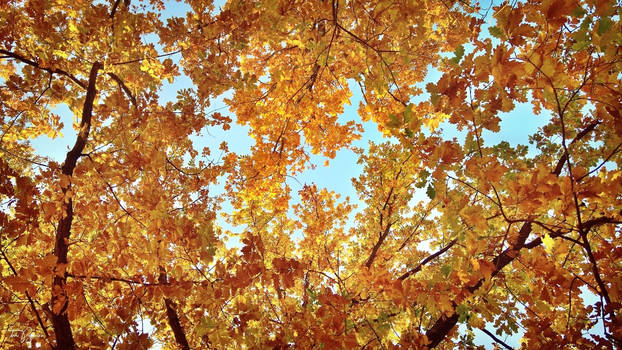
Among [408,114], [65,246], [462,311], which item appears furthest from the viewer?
[65,246]

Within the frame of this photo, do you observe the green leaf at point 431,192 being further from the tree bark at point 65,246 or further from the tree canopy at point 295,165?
the tree bark at point 65,246

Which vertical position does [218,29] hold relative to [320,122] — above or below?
below

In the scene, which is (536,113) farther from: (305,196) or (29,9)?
(29,9)

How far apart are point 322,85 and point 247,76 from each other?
2.03 metres

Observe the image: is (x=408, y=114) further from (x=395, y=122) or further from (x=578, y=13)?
(x=578, y=13)

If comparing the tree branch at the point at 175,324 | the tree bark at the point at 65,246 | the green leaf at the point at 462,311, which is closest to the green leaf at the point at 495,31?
the green leaf at the point at 462,311

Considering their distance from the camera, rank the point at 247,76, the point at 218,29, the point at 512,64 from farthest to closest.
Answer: the point at 218,29, the point at 247,76, the point at 512,64

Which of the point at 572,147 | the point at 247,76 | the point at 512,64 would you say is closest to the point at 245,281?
the point at 247,76

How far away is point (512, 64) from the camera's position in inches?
63.0

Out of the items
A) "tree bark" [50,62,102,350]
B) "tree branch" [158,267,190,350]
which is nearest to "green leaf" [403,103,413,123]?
"tree bark" [50,62,102,350]

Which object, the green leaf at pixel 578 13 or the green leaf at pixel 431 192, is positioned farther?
the green leaf at pixel 431 192

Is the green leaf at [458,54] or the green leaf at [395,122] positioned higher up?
the green leaf at [458,54]

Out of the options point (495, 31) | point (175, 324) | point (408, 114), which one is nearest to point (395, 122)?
point (408, 114)

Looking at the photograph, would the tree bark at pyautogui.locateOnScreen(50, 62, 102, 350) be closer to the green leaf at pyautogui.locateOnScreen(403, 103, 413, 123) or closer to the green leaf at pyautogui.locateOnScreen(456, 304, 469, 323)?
the green leaf at pyautogui.locateOnScreen(403, 103, 413, 123)
